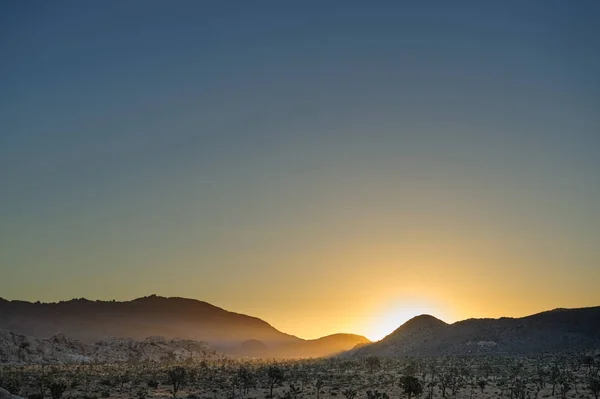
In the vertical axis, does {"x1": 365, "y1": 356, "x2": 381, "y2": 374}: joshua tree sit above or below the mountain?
below

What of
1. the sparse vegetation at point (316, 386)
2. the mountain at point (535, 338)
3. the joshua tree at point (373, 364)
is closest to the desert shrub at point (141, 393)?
the sparse vegetation at point (316, 386)

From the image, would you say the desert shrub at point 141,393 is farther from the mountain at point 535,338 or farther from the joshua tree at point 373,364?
the mountain at point 535,338

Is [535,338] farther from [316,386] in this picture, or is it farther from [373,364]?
[316,386]

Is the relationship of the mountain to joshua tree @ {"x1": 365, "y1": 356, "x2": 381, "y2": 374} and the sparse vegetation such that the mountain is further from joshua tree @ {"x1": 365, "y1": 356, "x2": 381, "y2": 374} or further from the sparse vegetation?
the sparse vegetation

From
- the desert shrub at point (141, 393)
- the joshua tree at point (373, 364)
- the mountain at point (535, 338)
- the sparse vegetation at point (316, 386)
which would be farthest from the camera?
the mountain at point (535, 338)

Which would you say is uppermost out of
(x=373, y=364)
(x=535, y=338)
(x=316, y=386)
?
(x=535, y=338)

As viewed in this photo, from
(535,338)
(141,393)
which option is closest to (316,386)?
(141,393)

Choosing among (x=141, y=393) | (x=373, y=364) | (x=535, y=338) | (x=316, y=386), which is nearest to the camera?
(x=141, y=393)

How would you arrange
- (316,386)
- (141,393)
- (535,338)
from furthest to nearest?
(535,338)
(316,386)
(141,393)

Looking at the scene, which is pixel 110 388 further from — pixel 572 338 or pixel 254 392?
pixel 572 338

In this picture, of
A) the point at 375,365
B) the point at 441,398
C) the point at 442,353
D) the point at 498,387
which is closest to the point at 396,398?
the point at 441,398

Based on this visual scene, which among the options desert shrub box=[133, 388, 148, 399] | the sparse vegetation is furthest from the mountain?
desert shrub box=[133, 388, 148, 399]

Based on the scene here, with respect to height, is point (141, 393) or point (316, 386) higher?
point (316, 386)

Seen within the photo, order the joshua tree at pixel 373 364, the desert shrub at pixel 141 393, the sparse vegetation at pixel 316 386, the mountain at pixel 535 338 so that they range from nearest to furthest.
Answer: the sparse vegetation at pixel 316 386, the desert shrub at pixel 141 393, the joshua tree at pixel 373 364, the mountain at pixel 535 338
